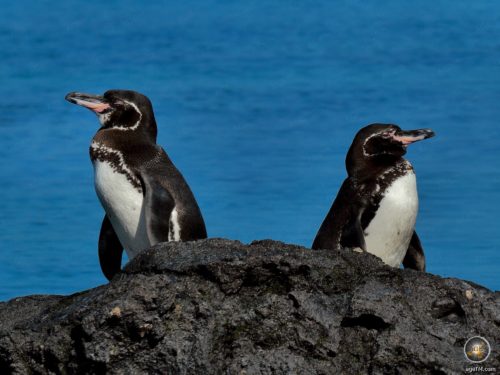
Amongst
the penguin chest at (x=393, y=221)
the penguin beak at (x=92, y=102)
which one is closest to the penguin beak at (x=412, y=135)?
Answer: the penguin chest at (x=393, y=221)

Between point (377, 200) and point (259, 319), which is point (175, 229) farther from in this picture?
point (259, 319)

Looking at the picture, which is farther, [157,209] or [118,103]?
[118,103]

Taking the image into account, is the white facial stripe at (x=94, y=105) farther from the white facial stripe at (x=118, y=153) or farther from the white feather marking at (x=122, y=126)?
the white facial stripe at (x=118, y=153)

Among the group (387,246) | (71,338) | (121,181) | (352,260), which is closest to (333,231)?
(387,246)

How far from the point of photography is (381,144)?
8297 millimetres

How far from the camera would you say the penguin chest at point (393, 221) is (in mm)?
8023

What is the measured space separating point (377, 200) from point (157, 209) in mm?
1698

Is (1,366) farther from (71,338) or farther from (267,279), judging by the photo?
(267,279)

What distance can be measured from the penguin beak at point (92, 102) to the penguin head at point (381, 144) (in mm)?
2036

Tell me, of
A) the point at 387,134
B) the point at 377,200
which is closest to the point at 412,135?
the point at 387,134

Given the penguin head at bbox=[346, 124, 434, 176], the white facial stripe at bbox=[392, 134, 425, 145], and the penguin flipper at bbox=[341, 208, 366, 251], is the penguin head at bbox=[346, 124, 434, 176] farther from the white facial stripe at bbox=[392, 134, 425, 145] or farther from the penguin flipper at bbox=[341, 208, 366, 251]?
the penguin flipper at bbox=[341, 208, 366, 251]

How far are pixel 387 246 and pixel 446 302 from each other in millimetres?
3008

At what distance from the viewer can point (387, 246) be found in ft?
26.5

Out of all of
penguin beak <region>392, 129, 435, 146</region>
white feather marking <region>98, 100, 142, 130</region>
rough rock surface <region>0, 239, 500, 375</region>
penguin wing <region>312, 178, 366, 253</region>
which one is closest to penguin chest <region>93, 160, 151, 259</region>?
white feather marking <region>98, 100, 142, 130</region>
